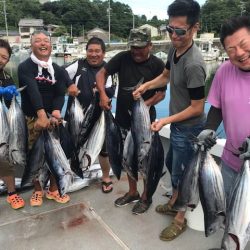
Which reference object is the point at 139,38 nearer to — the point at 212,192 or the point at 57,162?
the point at 57,162

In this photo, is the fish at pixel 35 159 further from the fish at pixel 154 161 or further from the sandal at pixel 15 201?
the fish at pixel 154 161

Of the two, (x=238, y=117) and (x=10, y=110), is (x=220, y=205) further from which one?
(x=10, y=110)

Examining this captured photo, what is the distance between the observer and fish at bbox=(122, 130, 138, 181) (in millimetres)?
3075

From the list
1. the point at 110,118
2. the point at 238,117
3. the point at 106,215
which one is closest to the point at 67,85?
the point at 110,118

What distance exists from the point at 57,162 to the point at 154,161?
0.90 m

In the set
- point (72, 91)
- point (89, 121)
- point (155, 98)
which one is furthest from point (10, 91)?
point (155, 98)

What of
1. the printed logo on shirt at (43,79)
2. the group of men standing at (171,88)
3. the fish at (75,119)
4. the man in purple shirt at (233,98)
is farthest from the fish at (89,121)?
the man in purple shirt at (233,98)

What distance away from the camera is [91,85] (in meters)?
3.62

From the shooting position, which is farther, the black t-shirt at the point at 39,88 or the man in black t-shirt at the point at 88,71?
the man in black t-shirt at the point at 88,71

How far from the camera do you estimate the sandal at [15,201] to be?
3.48 m

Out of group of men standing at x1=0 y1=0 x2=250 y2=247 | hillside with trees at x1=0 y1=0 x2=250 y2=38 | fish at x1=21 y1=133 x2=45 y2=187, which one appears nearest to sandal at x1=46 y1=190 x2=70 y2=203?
group of men standing at x1=0 y1=0 x2=250 y2=247

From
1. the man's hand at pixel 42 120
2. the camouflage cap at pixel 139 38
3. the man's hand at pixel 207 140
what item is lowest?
the man's hand at pixel 42 120

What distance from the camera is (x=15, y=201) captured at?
3508mm

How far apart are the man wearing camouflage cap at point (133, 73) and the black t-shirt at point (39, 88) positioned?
0.40 metres
